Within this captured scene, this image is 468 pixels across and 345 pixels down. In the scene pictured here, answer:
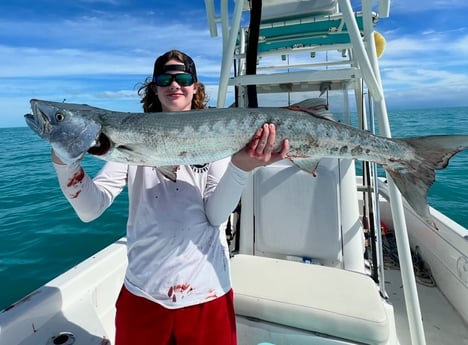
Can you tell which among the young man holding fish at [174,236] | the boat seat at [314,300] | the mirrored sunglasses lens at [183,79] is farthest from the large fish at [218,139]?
the boat seat at [314,300]

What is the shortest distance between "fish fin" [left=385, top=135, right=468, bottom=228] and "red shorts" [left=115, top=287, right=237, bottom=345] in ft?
4.73

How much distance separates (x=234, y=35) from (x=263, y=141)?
5.77 feet

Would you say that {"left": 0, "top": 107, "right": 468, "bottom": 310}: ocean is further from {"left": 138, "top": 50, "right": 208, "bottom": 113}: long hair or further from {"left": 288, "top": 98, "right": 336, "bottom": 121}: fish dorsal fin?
{"left": 288, "top": 98, "right": 336, "bottom": 121}: fish dorsal fin

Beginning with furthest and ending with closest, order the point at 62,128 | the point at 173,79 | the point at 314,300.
Answer: the point at 314,300 → the point at 173,79 → the point at 62,128

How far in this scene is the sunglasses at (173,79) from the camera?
2.01 meters

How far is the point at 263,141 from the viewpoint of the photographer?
6.16ft

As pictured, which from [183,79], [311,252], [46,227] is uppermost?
[183,79]

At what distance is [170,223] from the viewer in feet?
5.84

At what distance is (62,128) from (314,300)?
2.25 meters

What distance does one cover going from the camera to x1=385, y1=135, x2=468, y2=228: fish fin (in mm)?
1874

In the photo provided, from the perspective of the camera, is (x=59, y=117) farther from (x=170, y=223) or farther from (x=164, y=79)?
(x=170, y=223)

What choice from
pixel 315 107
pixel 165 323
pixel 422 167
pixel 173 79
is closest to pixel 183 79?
pixel 173 79

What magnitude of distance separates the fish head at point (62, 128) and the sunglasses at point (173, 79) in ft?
1.86

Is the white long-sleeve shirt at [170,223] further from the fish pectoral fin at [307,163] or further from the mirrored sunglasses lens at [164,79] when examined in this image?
the mirrored sunglasses lens at [164,79]
